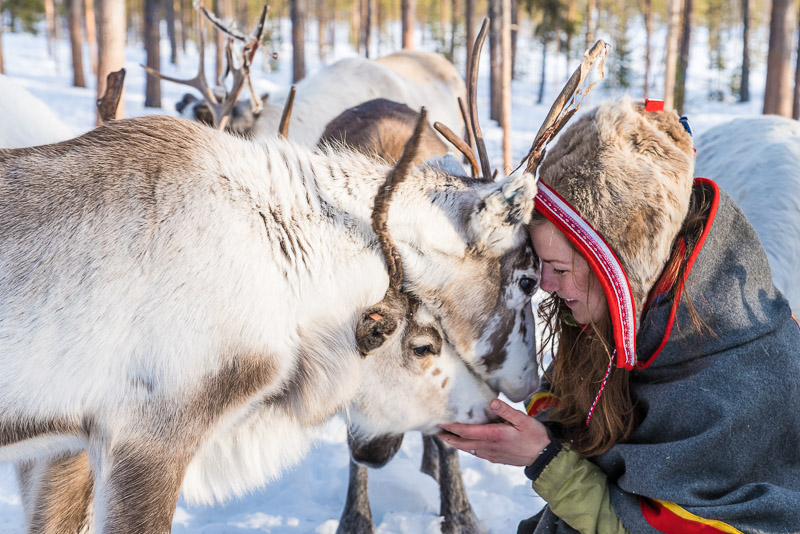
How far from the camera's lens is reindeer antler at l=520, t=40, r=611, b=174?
1.81m

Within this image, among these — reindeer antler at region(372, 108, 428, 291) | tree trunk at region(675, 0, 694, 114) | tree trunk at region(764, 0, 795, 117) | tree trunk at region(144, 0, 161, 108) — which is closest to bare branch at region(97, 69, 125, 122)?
reindeer antler at region(372, 108, 428, 291)

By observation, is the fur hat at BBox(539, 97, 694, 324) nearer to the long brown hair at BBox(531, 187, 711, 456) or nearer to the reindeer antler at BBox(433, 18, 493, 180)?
the long brown hair at BBox(531, 187, 711, 456)

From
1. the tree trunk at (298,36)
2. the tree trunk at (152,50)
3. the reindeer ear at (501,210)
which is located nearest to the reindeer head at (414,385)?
the reindeer ear at (501,210)

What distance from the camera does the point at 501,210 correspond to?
1.59m

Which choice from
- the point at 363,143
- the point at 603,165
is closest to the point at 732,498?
the point at 603,165

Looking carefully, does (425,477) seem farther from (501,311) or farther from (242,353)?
(242,353)

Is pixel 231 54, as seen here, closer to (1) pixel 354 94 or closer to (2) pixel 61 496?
(1) pixel 354 94

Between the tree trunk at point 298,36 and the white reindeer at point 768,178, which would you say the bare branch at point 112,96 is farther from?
the tree trunk at point 298,36

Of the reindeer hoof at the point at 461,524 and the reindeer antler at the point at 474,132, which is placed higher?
the reindeer antler at the point at 474,132

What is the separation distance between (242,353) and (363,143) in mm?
1575

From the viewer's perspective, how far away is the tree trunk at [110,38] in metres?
5.82

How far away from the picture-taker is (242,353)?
4.73ft

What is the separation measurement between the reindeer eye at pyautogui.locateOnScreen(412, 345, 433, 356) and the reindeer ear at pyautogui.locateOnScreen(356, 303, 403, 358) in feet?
0.34

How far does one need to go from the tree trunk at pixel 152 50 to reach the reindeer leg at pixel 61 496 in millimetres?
11853
